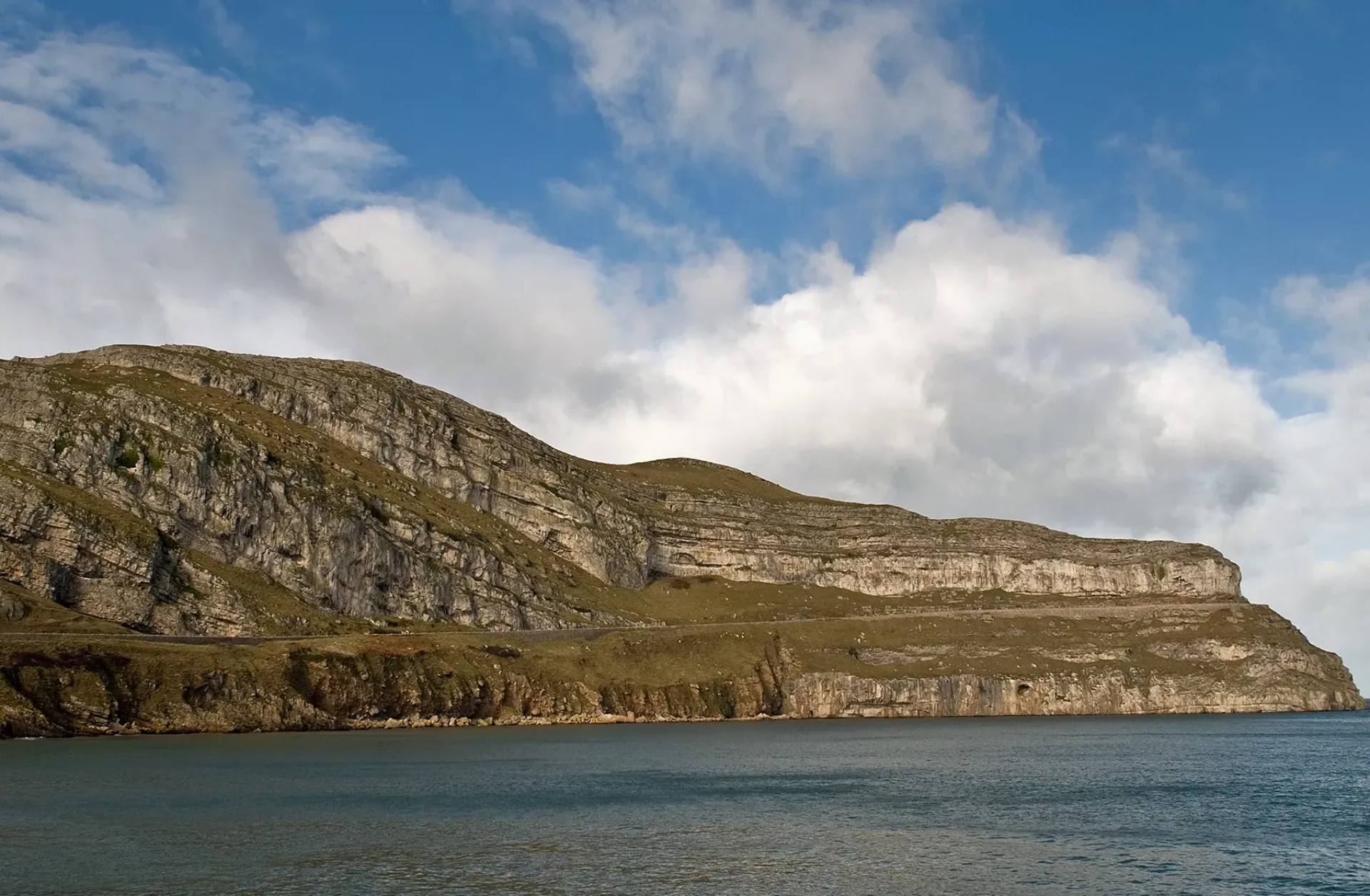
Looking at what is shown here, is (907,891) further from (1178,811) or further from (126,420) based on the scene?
(126,420)

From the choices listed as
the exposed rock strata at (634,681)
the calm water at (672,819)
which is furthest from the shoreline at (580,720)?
the calm water at (672,819)

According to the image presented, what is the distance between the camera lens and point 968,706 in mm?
173500

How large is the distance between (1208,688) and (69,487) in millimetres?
177794

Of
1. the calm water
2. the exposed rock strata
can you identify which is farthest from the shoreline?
the calm water

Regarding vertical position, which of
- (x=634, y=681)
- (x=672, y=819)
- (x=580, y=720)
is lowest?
(x=672, y=819)

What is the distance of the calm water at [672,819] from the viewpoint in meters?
41.7

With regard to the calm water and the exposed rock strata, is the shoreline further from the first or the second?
the calm water

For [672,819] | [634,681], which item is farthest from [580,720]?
[672,819]

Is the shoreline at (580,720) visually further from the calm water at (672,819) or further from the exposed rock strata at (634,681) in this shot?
the calm water at (672,819)

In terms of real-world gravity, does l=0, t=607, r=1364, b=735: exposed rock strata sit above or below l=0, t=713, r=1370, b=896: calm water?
above

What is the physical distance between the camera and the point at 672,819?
188ft

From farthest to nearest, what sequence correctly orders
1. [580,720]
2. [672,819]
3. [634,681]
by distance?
[634,681], [580,720], [672,819]

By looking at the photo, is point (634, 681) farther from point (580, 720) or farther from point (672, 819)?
point (672, 819)

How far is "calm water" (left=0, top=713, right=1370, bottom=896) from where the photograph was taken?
41.7 m
